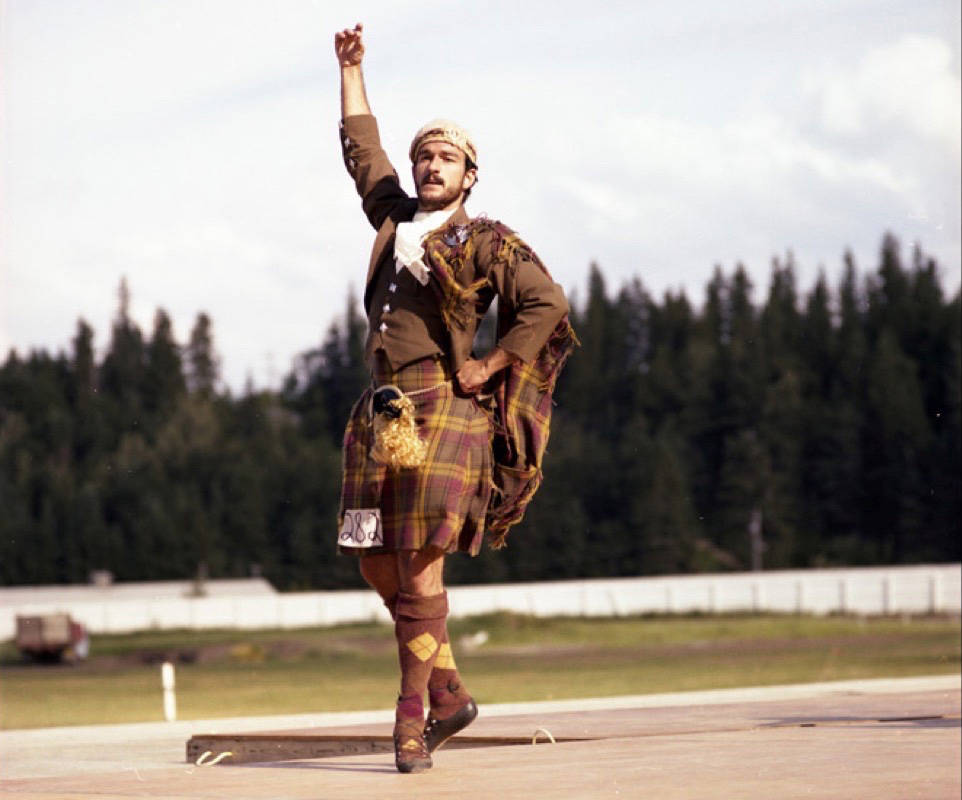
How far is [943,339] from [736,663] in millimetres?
93183

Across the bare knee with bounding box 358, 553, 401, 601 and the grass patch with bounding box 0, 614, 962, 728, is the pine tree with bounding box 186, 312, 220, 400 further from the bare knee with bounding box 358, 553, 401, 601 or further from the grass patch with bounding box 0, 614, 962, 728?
the bare knee with bounding box 358, 553, 401, 601

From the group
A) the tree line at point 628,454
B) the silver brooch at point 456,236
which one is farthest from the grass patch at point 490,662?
the tree line at point 628,454

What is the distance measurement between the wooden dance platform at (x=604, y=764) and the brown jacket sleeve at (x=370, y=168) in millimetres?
1806

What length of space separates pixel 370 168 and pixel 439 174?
41 centimetres

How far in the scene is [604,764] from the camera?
15.1 feet

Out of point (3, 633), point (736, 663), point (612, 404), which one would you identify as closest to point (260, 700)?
point (736, 663)

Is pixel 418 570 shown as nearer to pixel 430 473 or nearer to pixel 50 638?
pixel 430 473

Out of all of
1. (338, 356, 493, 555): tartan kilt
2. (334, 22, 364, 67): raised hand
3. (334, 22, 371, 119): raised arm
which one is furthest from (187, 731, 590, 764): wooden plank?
(334, 22, 364, 67): raised hand

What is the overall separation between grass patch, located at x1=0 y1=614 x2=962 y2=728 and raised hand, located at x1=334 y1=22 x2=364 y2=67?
64.0 ft

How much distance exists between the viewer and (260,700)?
32500 mm

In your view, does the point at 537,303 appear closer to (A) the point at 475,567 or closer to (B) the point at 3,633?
(B) the point at 3,633

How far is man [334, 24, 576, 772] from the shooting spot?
17.2 ft

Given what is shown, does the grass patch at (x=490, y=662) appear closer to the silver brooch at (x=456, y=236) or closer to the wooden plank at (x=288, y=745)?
the wooden plank at (x=288, y=745)

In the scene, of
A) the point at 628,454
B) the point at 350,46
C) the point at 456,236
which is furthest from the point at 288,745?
the point at 628,454
